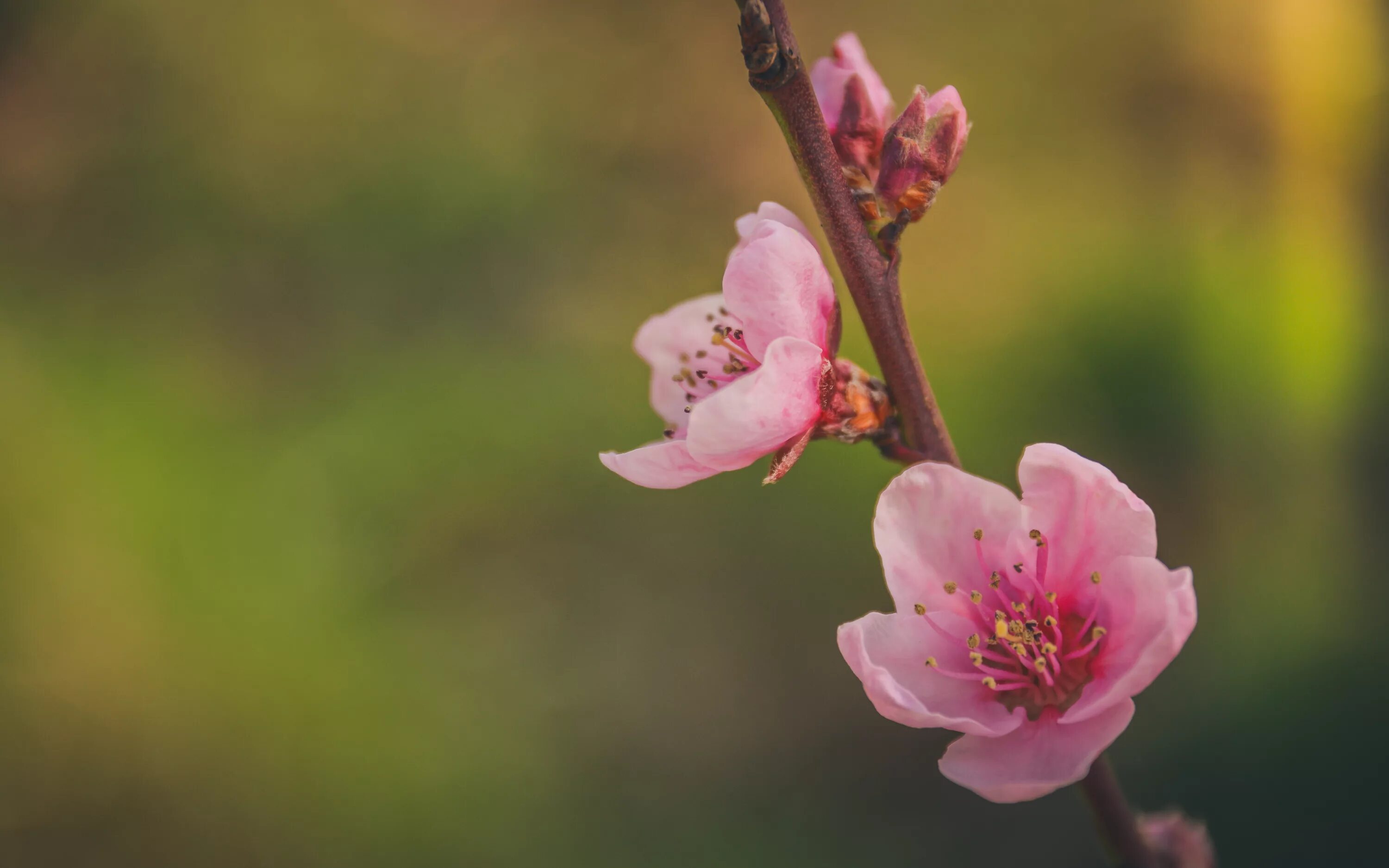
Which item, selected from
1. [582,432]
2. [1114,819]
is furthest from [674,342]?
[582,432]

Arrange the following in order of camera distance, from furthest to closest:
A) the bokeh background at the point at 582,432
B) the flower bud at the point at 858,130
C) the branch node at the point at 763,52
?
the bokeh background at the point at 582,432 < the flower bud at the point at 858,130 < the branch node at the point at 763,52

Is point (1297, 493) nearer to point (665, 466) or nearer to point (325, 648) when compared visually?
point (665, 466)

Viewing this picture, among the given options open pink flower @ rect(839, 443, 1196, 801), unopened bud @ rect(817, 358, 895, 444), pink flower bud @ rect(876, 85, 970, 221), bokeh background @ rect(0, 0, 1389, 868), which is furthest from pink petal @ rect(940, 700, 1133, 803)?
bokeh background @ rect(0, 0, 1389, 868)

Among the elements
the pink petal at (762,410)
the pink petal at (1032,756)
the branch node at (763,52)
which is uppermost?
the branch node at (763,52)

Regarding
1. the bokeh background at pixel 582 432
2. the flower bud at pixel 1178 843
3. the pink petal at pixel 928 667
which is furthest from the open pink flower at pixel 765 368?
the bokeh background at pixel 582 432

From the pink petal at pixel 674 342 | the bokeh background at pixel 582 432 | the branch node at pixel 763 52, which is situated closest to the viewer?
the branch node at pixel 763 52

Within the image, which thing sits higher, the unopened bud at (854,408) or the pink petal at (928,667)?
the unopened bud at (854,408)

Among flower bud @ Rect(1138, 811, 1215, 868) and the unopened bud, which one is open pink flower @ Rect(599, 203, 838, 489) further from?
flower bud @ Rect(1138, 811, 1215, 868)

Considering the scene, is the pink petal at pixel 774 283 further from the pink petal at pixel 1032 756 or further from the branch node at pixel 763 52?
the pink petal at pixel 1032 756
